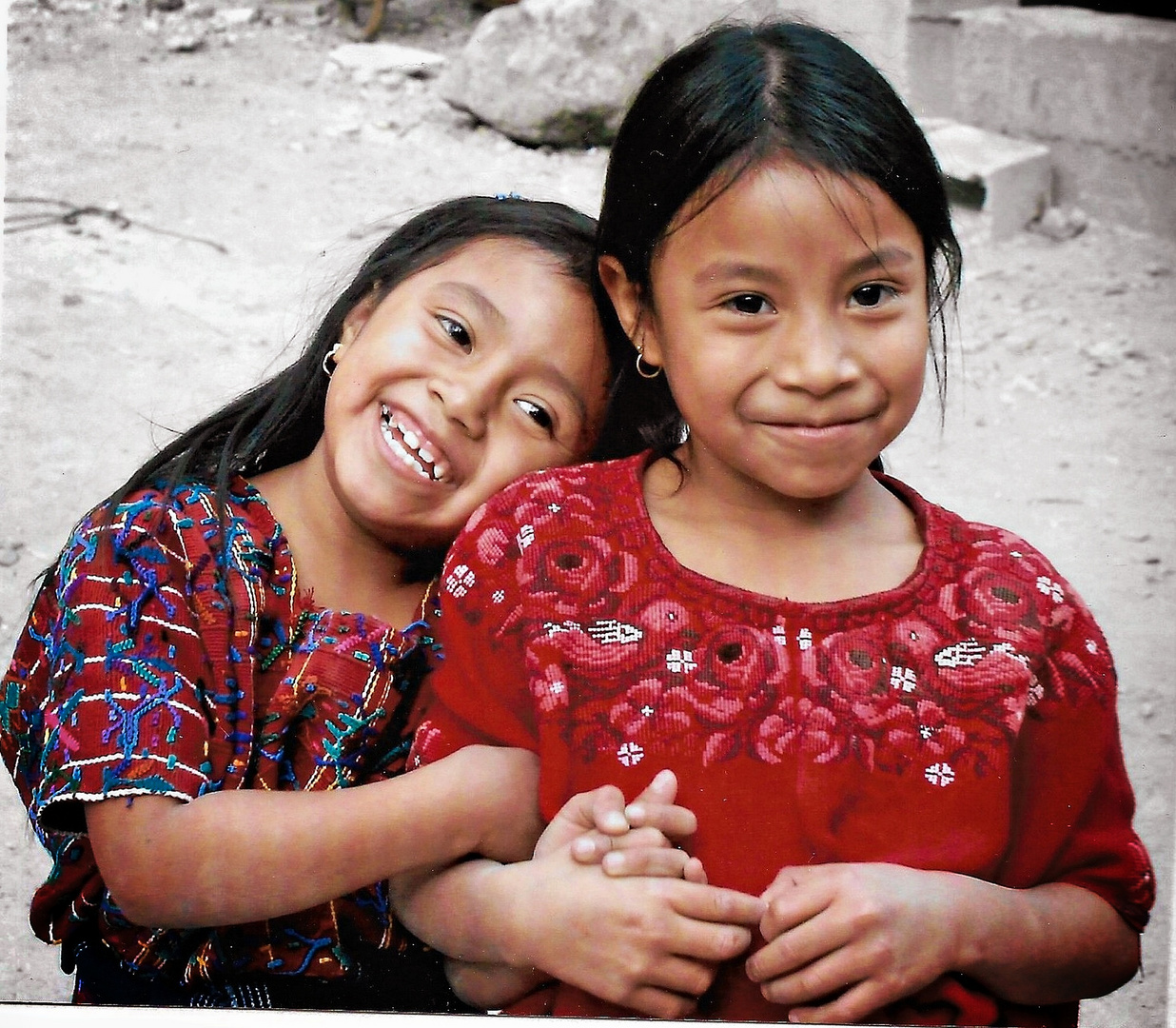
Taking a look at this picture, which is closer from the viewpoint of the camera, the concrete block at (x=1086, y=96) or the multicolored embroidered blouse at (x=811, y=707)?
the multicolored embroidered blouse at (x=811, y=707)

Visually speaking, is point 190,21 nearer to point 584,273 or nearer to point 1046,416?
point 584,273

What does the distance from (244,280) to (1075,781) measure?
127 centimetres

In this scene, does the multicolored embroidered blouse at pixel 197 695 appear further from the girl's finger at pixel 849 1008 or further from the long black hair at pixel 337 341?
the girl's finger at pixel 849 1008

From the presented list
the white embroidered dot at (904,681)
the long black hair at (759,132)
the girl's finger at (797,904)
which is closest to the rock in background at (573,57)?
the long black hair at (759,132)

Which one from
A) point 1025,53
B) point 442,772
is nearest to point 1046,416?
point 1025,53

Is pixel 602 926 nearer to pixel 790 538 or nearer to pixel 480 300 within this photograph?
pixel 790 538

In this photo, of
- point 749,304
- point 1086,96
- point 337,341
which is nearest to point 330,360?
point 337,341

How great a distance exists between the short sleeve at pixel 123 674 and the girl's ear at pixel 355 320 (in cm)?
33

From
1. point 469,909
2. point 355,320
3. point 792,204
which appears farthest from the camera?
point 355,320

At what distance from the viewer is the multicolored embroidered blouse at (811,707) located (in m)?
1.60

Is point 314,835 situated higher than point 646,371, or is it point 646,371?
point 646,371

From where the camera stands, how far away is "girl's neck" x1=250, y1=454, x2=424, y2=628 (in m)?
1.86

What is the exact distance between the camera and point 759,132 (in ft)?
5.09

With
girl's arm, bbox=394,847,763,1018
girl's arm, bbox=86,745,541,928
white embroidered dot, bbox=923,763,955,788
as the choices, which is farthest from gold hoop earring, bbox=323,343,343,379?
white embroidered dot, bbox=923,763,955,788
